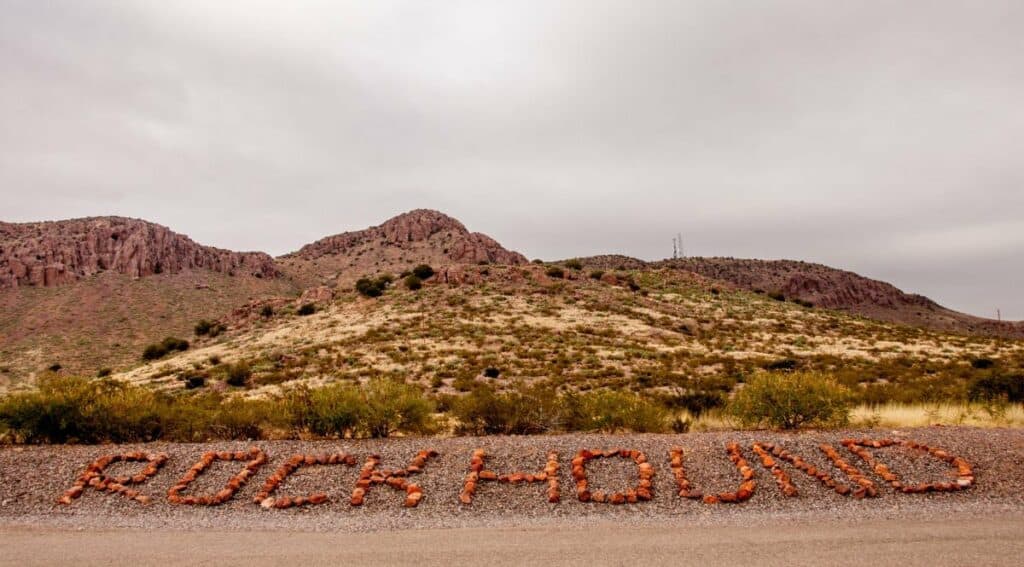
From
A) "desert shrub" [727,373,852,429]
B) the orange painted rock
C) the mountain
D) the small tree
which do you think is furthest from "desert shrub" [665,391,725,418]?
the mountain

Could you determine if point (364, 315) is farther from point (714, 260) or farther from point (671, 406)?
point (714, 260)

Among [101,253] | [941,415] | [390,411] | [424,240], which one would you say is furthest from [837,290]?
[101,253]

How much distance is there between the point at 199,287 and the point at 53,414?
85479 mm

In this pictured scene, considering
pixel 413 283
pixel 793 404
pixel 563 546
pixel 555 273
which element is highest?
pixel 555 273

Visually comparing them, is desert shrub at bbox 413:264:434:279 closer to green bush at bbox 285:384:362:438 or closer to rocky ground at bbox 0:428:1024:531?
green bush at bbox 285:384:362:438

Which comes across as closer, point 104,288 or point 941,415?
point 941,415

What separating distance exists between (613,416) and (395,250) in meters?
98.7

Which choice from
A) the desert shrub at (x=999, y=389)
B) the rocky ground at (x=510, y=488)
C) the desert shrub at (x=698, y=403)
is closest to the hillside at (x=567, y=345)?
the desert shrub at (x=698, y=403)

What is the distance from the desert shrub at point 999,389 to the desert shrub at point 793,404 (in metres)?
7.36

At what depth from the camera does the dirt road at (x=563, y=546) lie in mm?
6387

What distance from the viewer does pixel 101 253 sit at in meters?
91.1

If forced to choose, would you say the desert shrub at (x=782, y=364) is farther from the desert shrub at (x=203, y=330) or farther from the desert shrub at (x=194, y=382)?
the desert shrub at (x=203, y=330)

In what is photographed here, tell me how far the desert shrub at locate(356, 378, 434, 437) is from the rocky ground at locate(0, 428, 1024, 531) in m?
1.47

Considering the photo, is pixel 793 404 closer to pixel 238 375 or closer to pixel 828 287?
pixel 238 375
